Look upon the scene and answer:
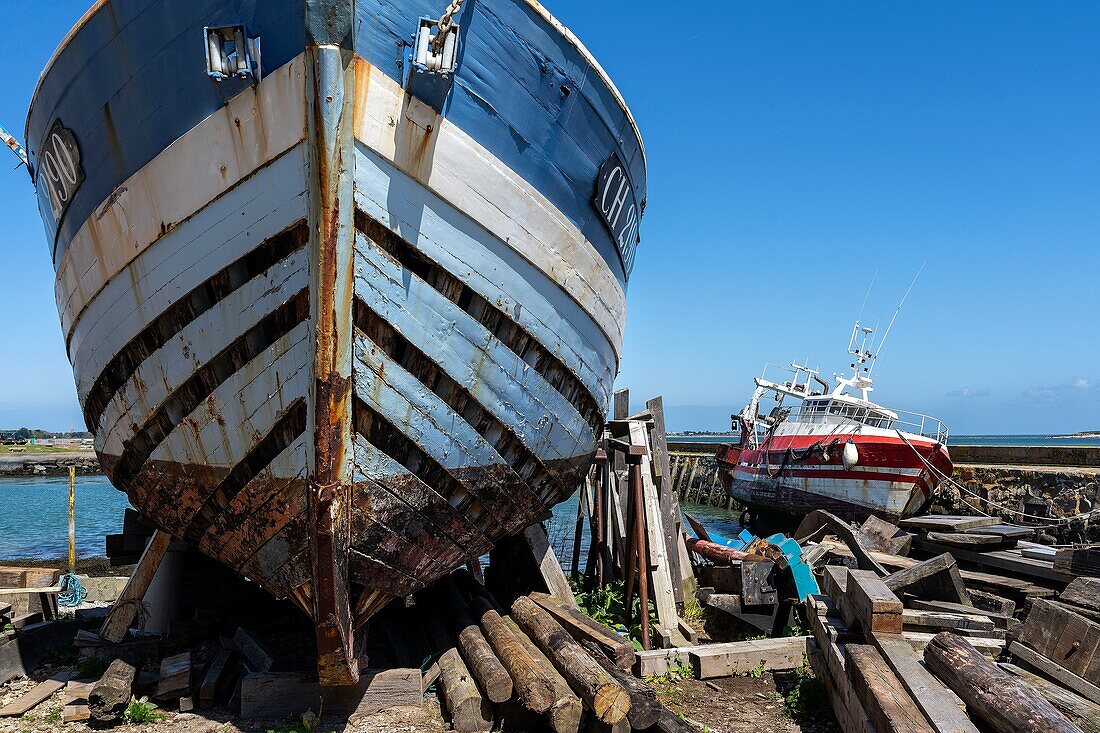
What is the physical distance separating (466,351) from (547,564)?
2.98m

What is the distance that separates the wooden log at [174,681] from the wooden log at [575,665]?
2.37m

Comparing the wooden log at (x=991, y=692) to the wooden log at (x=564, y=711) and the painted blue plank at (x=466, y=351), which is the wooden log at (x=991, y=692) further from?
the painted blue plank at (x=466, y=351)

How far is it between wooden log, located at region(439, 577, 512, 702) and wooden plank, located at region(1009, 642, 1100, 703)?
310cm

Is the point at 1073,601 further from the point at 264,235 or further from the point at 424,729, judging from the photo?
the point at 264,235

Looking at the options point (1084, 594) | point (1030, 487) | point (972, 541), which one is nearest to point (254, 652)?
point (1084, 594)

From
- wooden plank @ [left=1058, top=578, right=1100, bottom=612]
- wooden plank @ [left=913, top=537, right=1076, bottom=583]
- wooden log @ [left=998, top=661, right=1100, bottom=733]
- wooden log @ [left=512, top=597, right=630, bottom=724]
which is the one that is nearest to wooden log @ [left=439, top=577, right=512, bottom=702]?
wooden log @ [left=512, top=597, right=630, bottom=724]

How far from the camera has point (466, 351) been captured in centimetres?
424

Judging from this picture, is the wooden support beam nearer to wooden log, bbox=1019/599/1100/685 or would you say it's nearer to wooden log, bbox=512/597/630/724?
wooden log, bbox=512/597/630/724

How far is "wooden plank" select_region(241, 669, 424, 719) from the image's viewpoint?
4578 millimetres

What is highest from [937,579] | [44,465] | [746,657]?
[44,465]

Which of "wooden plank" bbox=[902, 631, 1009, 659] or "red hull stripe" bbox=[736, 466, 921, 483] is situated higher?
"red hull stripe" bbox=[736, 466, 921, 483]

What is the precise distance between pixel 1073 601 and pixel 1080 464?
830 inches

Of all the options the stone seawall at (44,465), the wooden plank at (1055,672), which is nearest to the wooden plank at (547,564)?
the wooden plank at (1055,672)

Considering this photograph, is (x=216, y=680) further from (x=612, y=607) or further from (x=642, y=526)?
(x=612, y=607)
